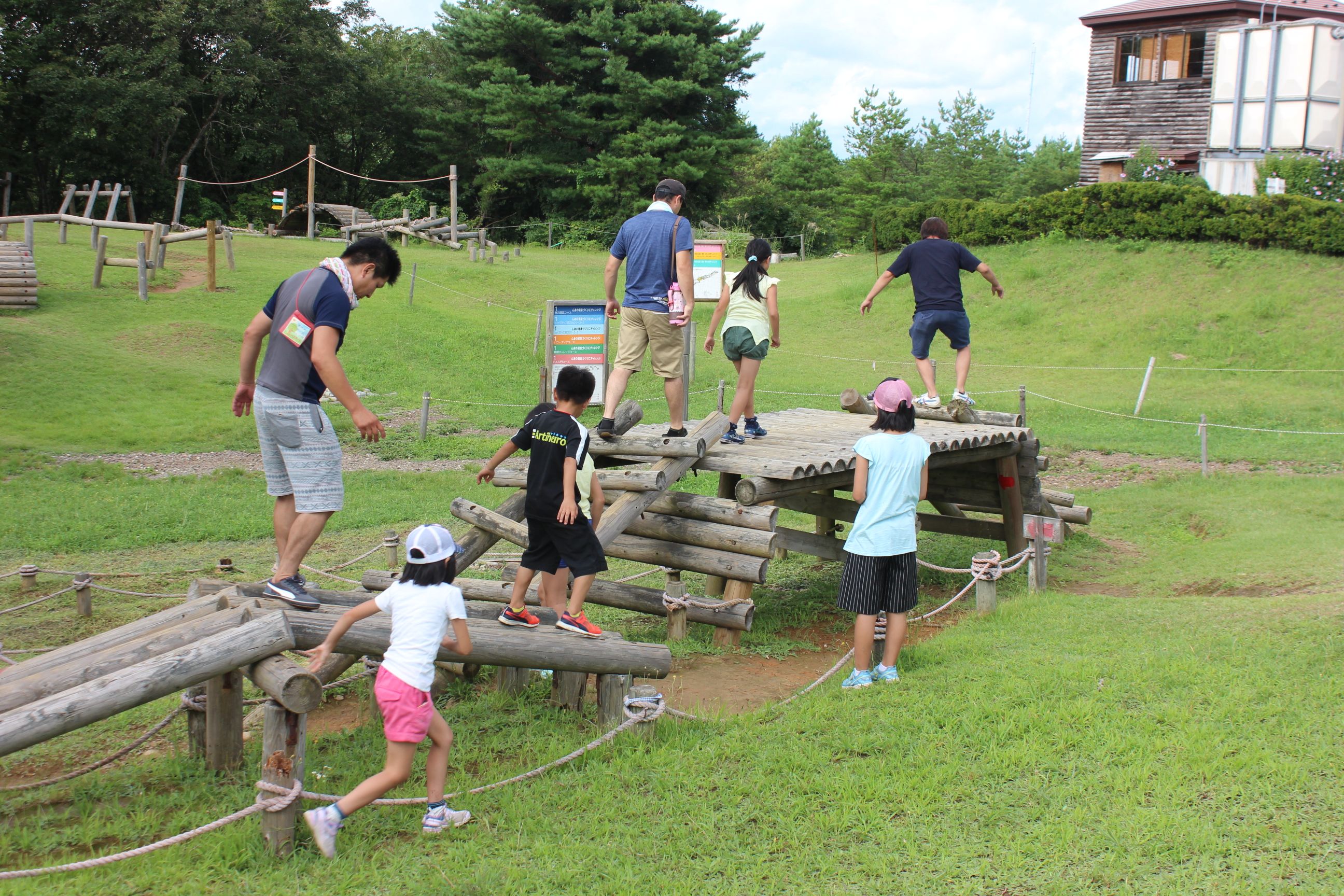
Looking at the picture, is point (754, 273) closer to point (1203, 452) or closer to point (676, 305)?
point (676, 305)

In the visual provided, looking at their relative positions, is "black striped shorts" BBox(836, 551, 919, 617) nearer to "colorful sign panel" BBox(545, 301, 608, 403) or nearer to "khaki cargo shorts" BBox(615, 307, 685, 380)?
"khaki cargo shorts" BBox(615, 307, 685, 380)

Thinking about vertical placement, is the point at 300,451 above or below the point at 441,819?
above

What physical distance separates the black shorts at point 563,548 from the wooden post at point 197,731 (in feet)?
5.75

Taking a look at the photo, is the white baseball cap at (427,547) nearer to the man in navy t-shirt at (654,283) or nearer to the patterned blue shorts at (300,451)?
the patterned blue shorts at (300,451)

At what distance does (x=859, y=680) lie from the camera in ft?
19.7

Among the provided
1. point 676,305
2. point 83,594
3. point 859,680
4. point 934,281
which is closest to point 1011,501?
point 934,281

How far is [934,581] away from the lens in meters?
10.3

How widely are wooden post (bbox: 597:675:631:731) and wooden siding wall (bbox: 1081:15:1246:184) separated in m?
29.7

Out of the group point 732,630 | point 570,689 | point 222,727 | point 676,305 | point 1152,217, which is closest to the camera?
point 222,727

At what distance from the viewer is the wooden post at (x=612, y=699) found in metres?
5.43

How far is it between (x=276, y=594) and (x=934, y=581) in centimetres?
700

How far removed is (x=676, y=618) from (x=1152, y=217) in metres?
21.6

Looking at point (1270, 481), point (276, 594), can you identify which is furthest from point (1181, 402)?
Result: point (276, 594)

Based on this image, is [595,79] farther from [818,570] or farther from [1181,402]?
[818,570]
